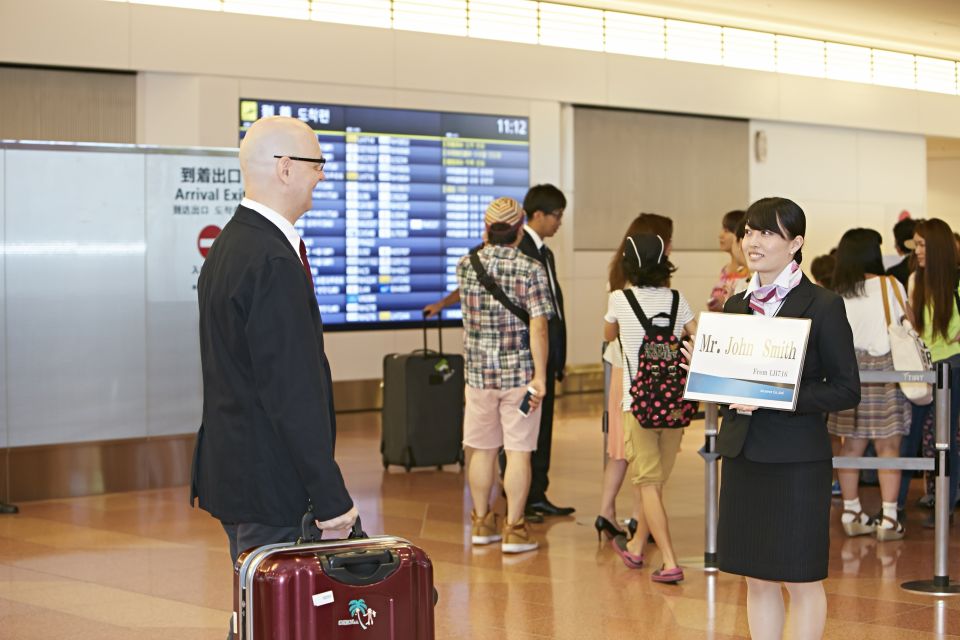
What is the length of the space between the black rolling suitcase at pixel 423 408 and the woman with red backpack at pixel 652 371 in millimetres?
3315

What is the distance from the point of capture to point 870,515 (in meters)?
7.46

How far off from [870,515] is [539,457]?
205 centimetres

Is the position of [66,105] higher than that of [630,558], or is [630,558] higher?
[66,105]

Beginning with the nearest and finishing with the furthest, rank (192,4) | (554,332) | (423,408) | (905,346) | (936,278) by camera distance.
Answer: (905,346)
(936,278)
(554,332)
(423,408)
(192,4)

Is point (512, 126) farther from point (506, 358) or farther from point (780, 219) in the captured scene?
point (780, 219)

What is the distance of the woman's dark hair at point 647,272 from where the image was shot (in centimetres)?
575

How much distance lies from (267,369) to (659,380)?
3.11 m

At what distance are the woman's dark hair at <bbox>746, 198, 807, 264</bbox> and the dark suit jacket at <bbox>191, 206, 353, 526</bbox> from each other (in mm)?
1502

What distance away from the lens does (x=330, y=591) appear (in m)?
2.75

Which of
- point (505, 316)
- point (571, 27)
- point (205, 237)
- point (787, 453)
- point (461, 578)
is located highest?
point (571, 27)

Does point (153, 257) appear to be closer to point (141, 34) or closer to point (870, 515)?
point (141, 34)

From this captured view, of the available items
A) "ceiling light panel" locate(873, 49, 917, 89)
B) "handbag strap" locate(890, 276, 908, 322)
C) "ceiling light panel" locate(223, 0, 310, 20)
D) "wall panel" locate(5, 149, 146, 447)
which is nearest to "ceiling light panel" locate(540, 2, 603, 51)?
"ceiling light panel" locate(223, 0, 310, 20)

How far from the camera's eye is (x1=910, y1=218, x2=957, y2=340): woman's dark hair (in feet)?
22.3

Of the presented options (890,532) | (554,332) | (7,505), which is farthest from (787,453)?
(7,505)
